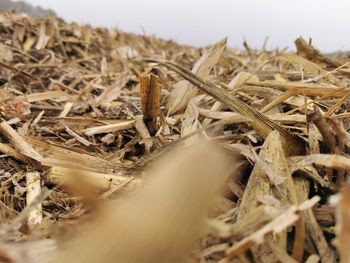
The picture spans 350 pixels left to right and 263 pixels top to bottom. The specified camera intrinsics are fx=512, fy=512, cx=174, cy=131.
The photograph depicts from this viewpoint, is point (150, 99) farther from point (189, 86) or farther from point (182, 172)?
point (182, 172)

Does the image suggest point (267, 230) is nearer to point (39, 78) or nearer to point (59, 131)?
point (59, 131)

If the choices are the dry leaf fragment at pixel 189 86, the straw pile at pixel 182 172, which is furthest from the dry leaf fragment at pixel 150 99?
the dry leaf fragment at pixel 189 86

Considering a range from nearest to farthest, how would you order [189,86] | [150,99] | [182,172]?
[182,172] < [150,99] < [189,86]

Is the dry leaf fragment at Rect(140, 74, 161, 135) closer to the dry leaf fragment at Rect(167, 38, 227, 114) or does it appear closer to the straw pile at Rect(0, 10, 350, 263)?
the straw pile at Rect(0, 10, 350, 263)

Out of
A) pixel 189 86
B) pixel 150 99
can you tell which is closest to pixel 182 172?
pixel 150 99

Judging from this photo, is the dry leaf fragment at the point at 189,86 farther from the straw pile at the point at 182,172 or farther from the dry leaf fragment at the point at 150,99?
the dry leaf fragment at the point at 150,99

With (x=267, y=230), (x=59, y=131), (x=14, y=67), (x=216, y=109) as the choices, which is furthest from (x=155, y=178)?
(x=14, y=67)

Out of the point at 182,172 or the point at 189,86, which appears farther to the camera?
the point at 189,86

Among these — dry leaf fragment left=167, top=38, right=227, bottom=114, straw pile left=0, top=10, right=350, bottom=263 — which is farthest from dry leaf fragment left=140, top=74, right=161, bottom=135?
dry leaf fragment left=167, top=38, right=227, bottom=114
